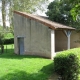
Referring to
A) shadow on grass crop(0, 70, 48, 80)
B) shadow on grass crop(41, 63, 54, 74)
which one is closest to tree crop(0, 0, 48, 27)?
shadow on grass crop(41, 63, 54, 74)

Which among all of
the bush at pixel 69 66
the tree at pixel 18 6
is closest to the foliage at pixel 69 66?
the bush at pixel 69 66

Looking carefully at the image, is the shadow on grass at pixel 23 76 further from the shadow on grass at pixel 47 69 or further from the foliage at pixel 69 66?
Result: the foliage at pixel 69 66

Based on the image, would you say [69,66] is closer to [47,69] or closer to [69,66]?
[69,66]

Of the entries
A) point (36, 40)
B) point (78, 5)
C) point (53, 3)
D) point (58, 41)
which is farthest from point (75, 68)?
point (53, 3)

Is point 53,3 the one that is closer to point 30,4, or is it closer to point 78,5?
point 30,4

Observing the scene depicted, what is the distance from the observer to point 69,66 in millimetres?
10547

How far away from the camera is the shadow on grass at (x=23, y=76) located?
31.4 feet

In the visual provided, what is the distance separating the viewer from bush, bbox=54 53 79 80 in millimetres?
10508

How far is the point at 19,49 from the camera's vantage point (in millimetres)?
20625

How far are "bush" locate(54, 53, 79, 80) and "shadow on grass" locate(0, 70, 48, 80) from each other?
1201mm

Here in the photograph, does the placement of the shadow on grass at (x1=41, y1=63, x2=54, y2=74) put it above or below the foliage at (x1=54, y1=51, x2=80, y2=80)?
below

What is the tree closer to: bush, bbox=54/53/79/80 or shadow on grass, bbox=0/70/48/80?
shadow on grass, bbox=0/70/48/80

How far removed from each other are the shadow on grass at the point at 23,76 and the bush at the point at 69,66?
1201mm

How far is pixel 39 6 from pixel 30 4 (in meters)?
2.78
